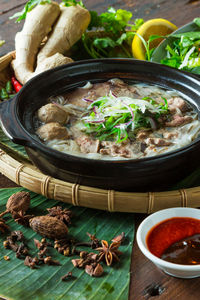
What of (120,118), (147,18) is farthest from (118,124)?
(147,18)

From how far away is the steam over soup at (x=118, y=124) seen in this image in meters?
3.41

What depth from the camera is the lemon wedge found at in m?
5.01

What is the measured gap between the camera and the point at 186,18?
20.6 ft

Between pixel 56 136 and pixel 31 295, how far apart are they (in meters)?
1.40

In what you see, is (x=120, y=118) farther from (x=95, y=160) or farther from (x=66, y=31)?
(x=66, y=31)

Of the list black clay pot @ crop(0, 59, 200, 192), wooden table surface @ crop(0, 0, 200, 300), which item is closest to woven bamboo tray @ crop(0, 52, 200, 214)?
black clay pot @ crop(0, 59, 200, 192)

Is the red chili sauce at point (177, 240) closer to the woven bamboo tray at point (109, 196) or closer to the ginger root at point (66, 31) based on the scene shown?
the woven bamboo tray at point (109, 196)

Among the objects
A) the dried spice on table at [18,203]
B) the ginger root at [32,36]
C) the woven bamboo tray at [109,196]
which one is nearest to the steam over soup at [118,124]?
the woven bamboo tray at [109,196]

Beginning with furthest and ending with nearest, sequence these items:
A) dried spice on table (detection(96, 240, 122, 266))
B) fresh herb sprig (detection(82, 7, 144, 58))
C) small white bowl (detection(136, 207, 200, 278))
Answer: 1. fresh herb sprig (detection(82, 7, 144, 58))
2. dried spice on table (detection(96, 240, 122, 266))
3. small white bowl (detection(136, 207, 200, 278))

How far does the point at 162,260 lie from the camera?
2.46 m

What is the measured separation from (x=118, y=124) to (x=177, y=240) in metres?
1.29

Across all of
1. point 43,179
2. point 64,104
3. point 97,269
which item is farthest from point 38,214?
point 64,104

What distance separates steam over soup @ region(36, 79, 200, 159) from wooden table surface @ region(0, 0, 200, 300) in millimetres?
568

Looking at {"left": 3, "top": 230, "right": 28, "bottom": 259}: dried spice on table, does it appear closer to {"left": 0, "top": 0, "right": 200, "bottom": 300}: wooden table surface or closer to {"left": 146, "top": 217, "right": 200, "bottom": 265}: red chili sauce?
{"left": 0, "top": 0, "right": 200, "bottom": 300}: wooden table surface
